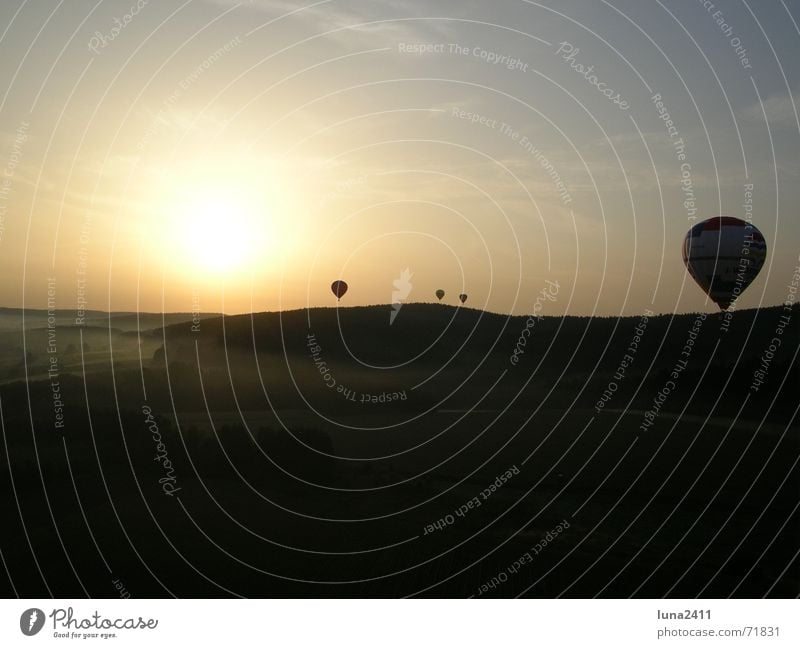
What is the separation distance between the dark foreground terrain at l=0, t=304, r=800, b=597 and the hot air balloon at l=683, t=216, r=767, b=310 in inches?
266

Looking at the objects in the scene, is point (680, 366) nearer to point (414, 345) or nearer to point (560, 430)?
point (560, 430)

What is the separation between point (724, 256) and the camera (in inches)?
2387

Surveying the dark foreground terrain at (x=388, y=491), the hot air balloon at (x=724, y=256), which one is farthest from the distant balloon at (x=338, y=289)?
the hot air balloon at (x=724, y=256)

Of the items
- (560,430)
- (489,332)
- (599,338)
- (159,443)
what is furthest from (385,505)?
(489,332)

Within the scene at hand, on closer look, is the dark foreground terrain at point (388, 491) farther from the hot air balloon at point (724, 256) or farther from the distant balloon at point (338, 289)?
the distant balloon at point (338, 289)

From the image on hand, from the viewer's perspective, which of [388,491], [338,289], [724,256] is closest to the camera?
[388,491]

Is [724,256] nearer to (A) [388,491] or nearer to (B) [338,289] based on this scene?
(B) [338,289]

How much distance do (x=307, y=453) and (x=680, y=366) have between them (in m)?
38.8

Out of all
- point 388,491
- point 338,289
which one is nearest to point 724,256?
point 338,289

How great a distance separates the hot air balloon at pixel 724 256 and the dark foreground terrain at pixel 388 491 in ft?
22.2

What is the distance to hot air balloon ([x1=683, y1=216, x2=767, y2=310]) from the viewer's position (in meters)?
60.4

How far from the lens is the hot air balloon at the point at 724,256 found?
6038 cm

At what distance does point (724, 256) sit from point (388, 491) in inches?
1610

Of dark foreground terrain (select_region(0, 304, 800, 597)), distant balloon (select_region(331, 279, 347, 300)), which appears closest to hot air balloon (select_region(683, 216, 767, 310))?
dark foreground terrain (select_region(0, 304, 800, 597))
